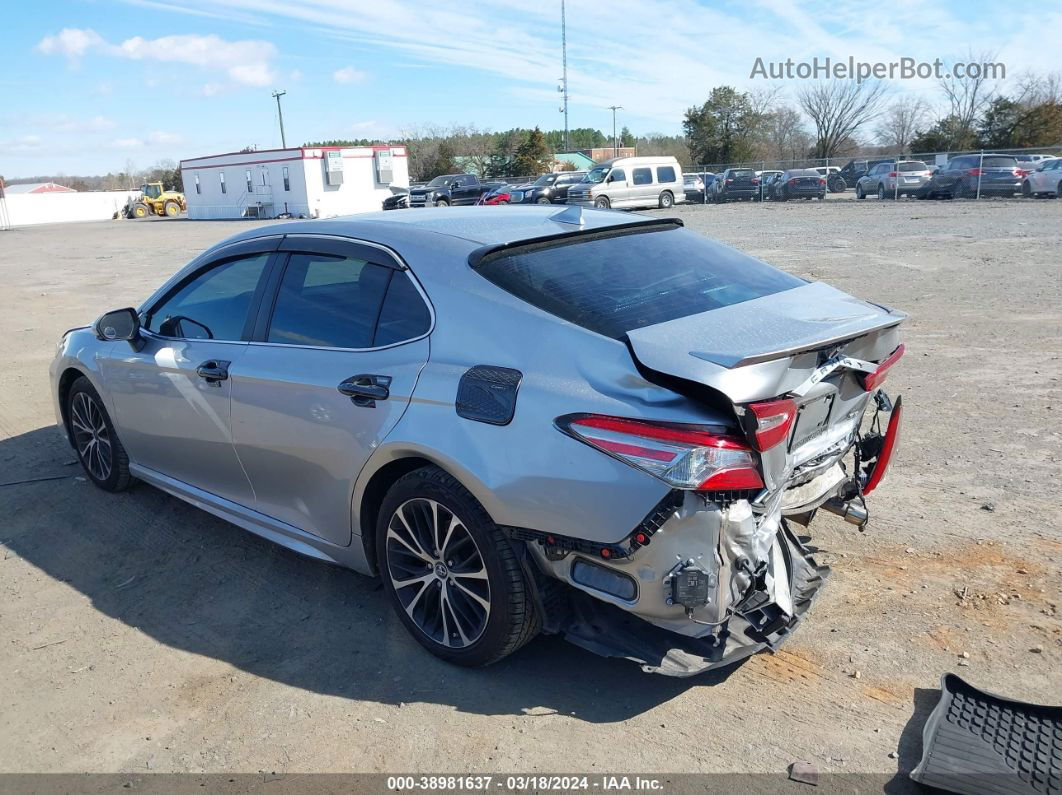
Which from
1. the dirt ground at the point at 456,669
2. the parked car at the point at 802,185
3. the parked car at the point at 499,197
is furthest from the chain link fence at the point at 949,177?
the dirt ground at the point at 456,669

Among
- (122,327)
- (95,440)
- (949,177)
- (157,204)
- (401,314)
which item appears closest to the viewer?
(401,314)

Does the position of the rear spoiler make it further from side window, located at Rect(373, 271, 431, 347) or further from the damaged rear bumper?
the damaged rear bumper

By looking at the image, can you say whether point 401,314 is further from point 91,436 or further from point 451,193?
point 451,193

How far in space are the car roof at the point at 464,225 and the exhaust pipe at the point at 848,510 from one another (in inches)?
62.0

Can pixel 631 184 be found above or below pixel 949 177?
above

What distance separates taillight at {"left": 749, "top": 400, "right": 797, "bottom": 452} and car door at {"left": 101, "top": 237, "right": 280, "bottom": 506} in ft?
8.34

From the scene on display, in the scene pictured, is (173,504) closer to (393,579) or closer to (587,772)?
(393,579)

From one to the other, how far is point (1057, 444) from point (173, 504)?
18.4 ft

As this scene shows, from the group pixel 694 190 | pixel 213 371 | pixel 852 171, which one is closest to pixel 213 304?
pixel 213 371

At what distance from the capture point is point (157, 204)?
69000 mm

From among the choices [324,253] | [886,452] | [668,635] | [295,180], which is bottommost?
[668,635]

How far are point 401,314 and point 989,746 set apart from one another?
262 cm

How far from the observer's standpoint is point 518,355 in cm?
305

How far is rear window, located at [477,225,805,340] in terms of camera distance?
10.4 ft
